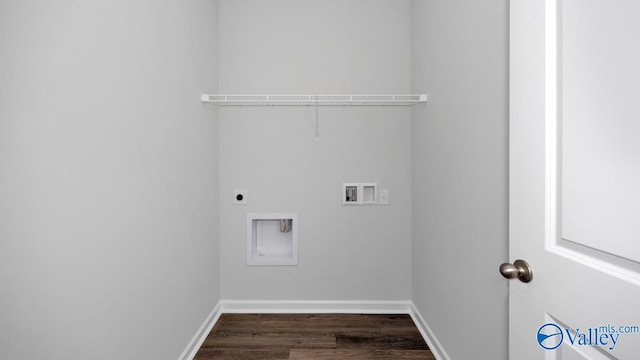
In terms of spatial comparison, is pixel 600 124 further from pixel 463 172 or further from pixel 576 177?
pixel 463 172

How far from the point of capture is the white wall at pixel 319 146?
7.61ft

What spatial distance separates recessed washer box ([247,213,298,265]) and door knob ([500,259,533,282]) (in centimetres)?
166

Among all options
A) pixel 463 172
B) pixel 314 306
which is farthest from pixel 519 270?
pixel 314 306

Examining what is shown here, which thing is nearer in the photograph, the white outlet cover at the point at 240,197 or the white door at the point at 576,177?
the white door at the point at 576,177

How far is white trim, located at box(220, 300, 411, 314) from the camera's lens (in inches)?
92.0

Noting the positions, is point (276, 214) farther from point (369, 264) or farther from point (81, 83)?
point (81, 83)

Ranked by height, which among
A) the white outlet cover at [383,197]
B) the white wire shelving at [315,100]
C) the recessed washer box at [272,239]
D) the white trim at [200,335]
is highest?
the white wire shelving at [315,100]

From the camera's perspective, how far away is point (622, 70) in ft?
1.92

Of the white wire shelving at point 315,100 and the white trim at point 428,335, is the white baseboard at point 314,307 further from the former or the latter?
the white wire shelving at point 315,100

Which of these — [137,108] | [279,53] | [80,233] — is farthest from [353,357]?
[279,53]

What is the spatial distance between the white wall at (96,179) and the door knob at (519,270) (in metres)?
1.30

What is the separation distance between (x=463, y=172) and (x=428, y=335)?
1.13 metres

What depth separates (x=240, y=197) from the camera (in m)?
2.34

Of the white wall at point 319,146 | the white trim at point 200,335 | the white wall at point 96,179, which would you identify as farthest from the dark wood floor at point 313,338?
the white wall at point 96,179
